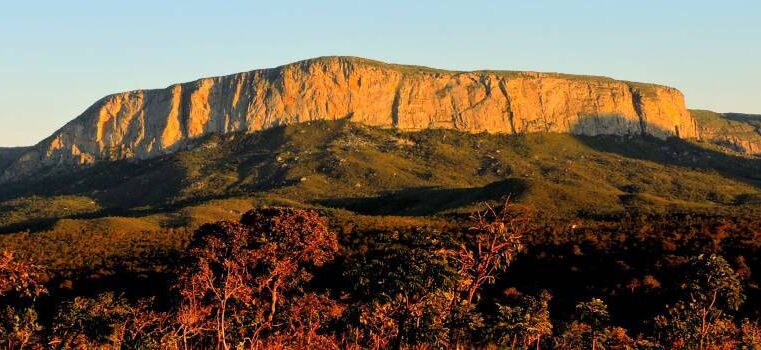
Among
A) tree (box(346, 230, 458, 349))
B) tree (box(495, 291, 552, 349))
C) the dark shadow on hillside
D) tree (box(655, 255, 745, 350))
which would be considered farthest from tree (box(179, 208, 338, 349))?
the dark shadow on hillside

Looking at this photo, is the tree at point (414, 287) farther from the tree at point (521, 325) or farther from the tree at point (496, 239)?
the tree at point (521, 325)

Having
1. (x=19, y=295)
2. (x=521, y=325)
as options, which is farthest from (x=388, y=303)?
(x=19, y=295)

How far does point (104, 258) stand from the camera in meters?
122

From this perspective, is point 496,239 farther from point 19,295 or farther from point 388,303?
point 19,295

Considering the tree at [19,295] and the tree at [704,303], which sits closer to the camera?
the tree at [19,295]

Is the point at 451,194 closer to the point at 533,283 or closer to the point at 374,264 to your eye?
the point at 533,283

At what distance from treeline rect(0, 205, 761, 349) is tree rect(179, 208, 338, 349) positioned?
11 cm

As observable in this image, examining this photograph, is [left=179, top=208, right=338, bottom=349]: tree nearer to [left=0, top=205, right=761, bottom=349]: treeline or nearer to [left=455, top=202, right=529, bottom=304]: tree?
[left=0, top=205, right=761, bottom=349]: treeline

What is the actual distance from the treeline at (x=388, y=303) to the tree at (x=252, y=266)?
0.11 m

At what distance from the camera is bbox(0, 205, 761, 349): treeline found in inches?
1764

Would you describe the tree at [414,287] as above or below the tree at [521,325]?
above

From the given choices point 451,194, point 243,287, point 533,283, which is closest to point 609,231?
point 533,283

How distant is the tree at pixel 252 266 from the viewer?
2192 inches

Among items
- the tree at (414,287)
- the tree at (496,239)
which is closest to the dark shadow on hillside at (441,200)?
the tree at (414,287)
